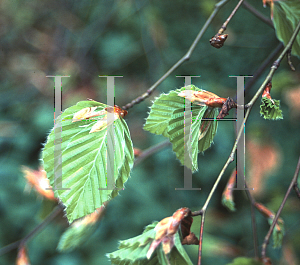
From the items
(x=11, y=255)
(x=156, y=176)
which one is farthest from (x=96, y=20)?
(x=11, y=255)

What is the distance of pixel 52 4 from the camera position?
1005 millimetres

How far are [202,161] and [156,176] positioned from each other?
14 centimetres

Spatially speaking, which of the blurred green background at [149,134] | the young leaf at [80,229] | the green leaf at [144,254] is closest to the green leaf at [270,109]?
the green leaf at [144,254]

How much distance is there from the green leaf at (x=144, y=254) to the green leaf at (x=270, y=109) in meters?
0.15

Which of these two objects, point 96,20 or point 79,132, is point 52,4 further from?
point 79,132

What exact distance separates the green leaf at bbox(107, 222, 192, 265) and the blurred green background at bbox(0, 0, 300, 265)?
52 cm

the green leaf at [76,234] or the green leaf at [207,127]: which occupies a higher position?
the green leaf at [207,127]

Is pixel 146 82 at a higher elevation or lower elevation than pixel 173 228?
higher

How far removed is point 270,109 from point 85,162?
0.20 m

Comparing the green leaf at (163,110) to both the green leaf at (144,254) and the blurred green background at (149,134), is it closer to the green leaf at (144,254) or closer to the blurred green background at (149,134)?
the green leaf at (144,254)

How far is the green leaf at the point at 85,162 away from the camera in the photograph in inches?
10.4

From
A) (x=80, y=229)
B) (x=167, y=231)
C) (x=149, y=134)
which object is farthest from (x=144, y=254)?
(x=149, y=134)

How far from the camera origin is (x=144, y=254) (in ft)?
0.80

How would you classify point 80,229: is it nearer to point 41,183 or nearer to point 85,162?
point 41,183
